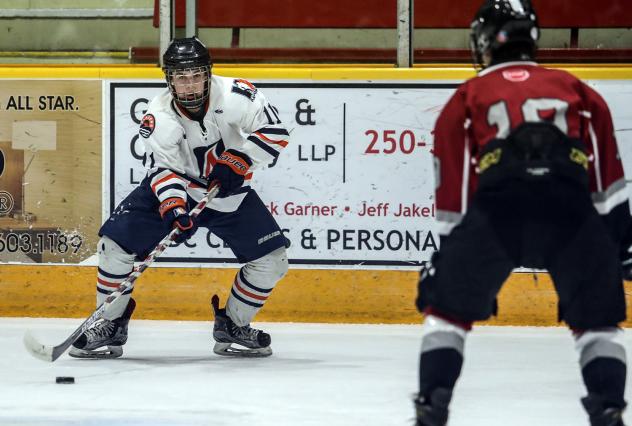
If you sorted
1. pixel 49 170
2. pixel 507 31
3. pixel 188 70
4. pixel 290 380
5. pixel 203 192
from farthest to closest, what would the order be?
1. pixel 49 170
2. pixel 203 192
3. pixel 188 70
4. pixel 290 380
5. pixel 507 31

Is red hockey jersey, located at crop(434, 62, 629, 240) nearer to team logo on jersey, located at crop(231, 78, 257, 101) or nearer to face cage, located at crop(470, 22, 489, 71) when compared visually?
face cage, located at crop(470, 22, 489, 71)

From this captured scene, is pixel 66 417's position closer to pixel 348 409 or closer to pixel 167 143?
pixel 348 409

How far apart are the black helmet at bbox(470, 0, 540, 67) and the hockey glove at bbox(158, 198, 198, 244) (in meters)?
1.81

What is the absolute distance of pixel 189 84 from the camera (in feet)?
14.1

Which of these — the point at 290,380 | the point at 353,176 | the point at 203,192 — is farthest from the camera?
the point at 353,176

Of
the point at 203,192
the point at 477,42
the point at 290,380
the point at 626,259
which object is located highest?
the point at 477,42

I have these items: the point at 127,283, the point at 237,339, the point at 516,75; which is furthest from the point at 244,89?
the point at 516,75

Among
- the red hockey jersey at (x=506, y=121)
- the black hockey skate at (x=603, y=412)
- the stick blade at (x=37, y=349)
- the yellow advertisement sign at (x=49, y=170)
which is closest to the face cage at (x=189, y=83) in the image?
the stick blade at (x=37, y=349)

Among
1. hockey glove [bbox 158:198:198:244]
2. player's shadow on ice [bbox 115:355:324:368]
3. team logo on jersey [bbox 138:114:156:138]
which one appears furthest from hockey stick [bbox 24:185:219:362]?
team logo on jersey [bbox 138:114:156:138]

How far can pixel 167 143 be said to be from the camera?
4395 mm

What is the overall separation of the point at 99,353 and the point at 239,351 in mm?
478

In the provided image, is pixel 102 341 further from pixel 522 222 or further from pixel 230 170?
pixel 522 222

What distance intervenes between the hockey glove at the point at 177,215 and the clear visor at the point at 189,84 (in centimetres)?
32

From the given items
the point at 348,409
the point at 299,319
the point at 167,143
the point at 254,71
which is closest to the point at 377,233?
the point at 299,319
